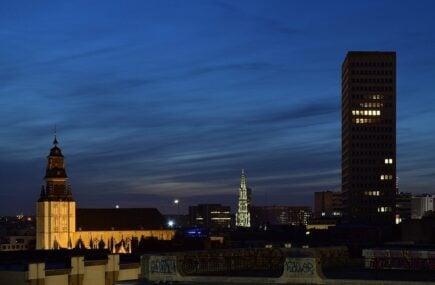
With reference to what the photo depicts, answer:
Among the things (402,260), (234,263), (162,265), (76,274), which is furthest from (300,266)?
(76,274)

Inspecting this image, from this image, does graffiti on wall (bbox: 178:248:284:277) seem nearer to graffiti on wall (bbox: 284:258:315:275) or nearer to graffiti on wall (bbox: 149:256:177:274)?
graffiti on wall (bbox: 149:256:177:274)

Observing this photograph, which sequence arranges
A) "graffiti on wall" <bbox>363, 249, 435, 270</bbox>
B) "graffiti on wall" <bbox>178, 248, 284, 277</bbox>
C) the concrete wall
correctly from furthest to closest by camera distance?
1. the concrete wall
2. "graffiti on wall" <bbox>363, 249, 435, 270</bbox>
3. "graffiti on wall" <bbox>178, 248, 284, 277</bbox>

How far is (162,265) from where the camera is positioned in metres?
31.7

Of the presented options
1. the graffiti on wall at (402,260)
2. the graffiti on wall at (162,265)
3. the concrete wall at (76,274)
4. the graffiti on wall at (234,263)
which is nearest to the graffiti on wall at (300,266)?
the graffiti on wall at (234,263)

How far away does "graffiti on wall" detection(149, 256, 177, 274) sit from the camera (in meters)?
31.4

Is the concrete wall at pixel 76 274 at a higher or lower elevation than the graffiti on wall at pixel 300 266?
lower

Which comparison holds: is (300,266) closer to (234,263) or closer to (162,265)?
(162,265)

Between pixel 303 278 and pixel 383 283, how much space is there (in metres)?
2.79

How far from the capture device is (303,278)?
28750 millimetres

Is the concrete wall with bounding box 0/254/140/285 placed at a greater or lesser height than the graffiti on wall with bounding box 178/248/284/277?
lesser

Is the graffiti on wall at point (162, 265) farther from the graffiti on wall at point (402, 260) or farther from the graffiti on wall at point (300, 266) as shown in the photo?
the graffiti on wall at point (402, 260)

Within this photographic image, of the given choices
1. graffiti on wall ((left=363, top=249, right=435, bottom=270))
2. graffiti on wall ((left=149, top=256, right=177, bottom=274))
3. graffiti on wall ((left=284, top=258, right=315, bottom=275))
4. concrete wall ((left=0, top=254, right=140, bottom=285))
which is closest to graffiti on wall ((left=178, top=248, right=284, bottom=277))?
graffiti on wall ((left=149, top=256, right=177, bottom=274))

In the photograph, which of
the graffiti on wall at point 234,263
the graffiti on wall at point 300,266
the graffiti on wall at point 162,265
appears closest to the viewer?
the graffiti on wall at point 300,266

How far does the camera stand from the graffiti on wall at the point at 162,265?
31.4 m
